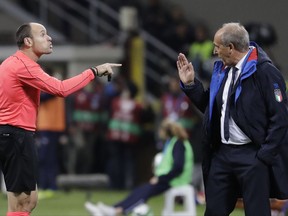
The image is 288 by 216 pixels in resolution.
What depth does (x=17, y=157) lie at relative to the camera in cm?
1015

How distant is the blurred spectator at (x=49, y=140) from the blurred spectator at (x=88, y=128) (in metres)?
1.27

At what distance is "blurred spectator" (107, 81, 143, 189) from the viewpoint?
19250mm

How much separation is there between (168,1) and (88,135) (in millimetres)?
5419

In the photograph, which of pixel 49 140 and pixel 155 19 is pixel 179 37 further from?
pixel 49 140

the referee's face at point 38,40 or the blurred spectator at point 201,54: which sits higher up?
the blurred spectator at point 201,54

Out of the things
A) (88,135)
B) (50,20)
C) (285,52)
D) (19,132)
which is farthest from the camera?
(50,20)

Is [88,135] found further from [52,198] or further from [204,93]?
[204,93]

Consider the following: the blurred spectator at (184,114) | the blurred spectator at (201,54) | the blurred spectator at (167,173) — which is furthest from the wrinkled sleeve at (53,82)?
the blurred spectator at (201,54)

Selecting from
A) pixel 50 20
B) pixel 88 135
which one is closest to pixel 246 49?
pixel 88 135

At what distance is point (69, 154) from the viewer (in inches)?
784

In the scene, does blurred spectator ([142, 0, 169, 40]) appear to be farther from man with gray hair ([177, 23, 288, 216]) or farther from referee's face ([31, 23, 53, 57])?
man with gray hair ([177, 23, 288, 216])

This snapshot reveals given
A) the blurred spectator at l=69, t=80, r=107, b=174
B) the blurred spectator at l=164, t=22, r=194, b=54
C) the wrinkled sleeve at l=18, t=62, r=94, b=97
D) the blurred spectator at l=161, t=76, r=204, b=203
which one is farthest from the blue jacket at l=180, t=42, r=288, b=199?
the blurred spectator at l=164, t=22, r=194, b=54

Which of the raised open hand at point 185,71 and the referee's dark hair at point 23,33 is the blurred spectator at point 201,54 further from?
the raised open hand at point 185,71

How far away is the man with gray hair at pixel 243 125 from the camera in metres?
9.17
